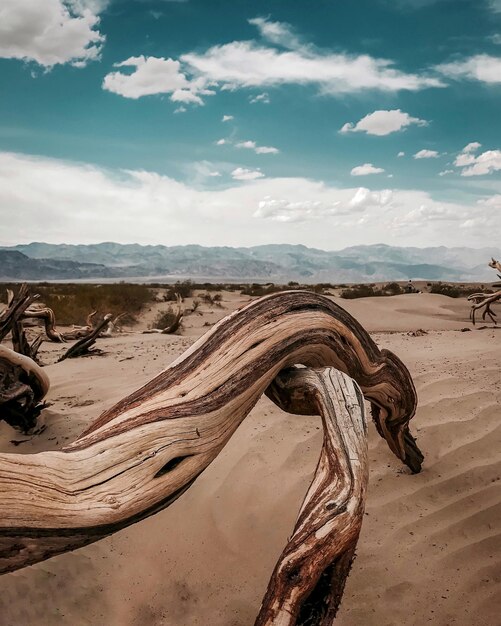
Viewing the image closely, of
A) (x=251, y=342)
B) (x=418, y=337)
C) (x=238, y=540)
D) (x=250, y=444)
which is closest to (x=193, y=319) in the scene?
(x=418, y=337)

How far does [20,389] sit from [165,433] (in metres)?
2.90

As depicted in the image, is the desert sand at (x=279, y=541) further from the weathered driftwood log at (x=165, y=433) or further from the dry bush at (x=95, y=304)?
the dry bush at (x=95, y=304)

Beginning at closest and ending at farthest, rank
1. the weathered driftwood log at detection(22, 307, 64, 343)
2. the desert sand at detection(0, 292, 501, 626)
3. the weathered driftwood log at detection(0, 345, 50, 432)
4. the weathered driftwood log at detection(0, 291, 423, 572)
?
the weathered driftwood log at detection(0, 291, 423, 572)
the desert sand at detection(0, 292, 501, 626)
the weathered driftwood log at detection(0, 345, 50, 432)
the weathered driftwood log at detection(22, 307, 64, 343)

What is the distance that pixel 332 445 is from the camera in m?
1.77

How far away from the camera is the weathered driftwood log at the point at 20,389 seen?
3.90 m

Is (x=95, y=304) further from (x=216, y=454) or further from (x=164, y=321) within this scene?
(x=216, y=454)

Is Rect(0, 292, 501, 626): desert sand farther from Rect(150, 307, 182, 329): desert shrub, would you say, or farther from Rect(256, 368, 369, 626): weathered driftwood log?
Rect(150, 307, 182, 329): desert shrub

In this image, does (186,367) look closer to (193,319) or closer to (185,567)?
(185,567)

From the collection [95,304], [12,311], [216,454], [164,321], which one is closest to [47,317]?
[12,311]

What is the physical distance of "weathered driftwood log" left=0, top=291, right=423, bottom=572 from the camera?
4.37ft

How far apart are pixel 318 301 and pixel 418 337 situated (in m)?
6.77

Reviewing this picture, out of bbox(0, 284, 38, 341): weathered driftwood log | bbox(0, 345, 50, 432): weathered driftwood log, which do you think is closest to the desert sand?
bbox(0, 345, 50, 432): weathered driftwood log

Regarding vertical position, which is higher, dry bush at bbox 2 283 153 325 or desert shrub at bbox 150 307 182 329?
dry bush at bbox 2 283 153 325

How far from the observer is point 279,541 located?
288cm
